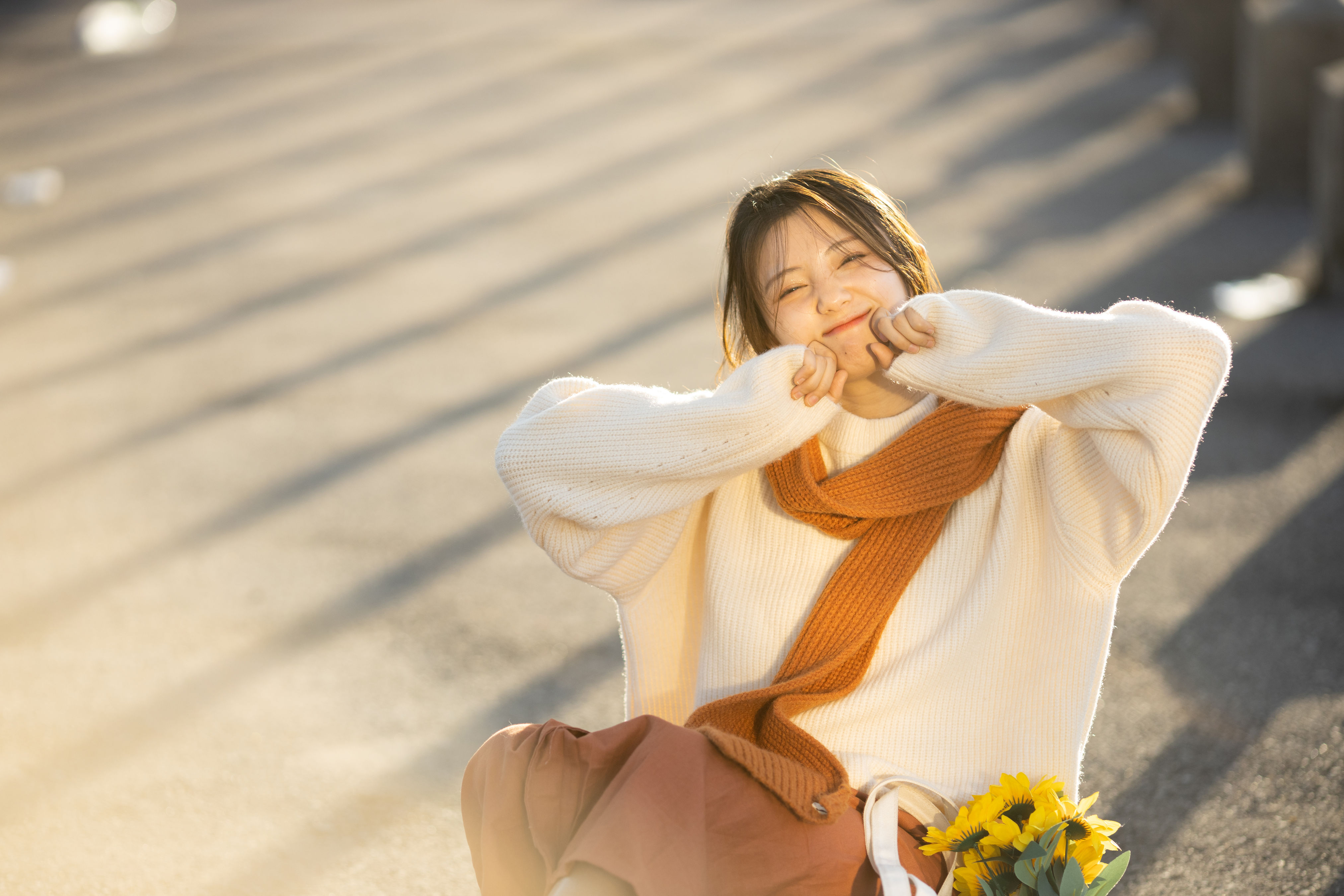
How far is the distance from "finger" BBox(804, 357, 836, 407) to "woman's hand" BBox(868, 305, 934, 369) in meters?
0.09

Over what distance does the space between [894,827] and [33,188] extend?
7.89 m

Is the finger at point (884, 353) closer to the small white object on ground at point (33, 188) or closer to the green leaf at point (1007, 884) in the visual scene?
the green leaf at point (1007, 884)

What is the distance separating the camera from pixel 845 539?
6.70 feet

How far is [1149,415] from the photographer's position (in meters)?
1.74

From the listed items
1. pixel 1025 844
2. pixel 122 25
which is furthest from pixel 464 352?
pixel 122 25

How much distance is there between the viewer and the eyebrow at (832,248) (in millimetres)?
2006

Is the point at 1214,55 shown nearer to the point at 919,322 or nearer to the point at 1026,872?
the point at 919,322

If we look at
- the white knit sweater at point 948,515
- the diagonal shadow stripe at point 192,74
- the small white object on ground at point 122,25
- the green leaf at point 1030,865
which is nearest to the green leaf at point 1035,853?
the green leaf at point 1030,865

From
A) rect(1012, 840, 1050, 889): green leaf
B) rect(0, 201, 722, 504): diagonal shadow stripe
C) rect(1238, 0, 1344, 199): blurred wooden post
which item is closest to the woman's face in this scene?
rect(1012, 840, 1050, 889): green leaf

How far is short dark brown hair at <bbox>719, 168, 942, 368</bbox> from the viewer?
2.03 m

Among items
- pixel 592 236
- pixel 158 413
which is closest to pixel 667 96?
pixel 592 236

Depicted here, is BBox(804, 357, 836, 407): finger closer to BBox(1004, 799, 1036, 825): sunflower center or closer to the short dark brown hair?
the short dark brown hair

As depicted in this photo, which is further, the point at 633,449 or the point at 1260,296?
the point at 1260,296

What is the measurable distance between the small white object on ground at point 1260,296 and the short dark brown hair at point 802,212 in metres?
3.60
